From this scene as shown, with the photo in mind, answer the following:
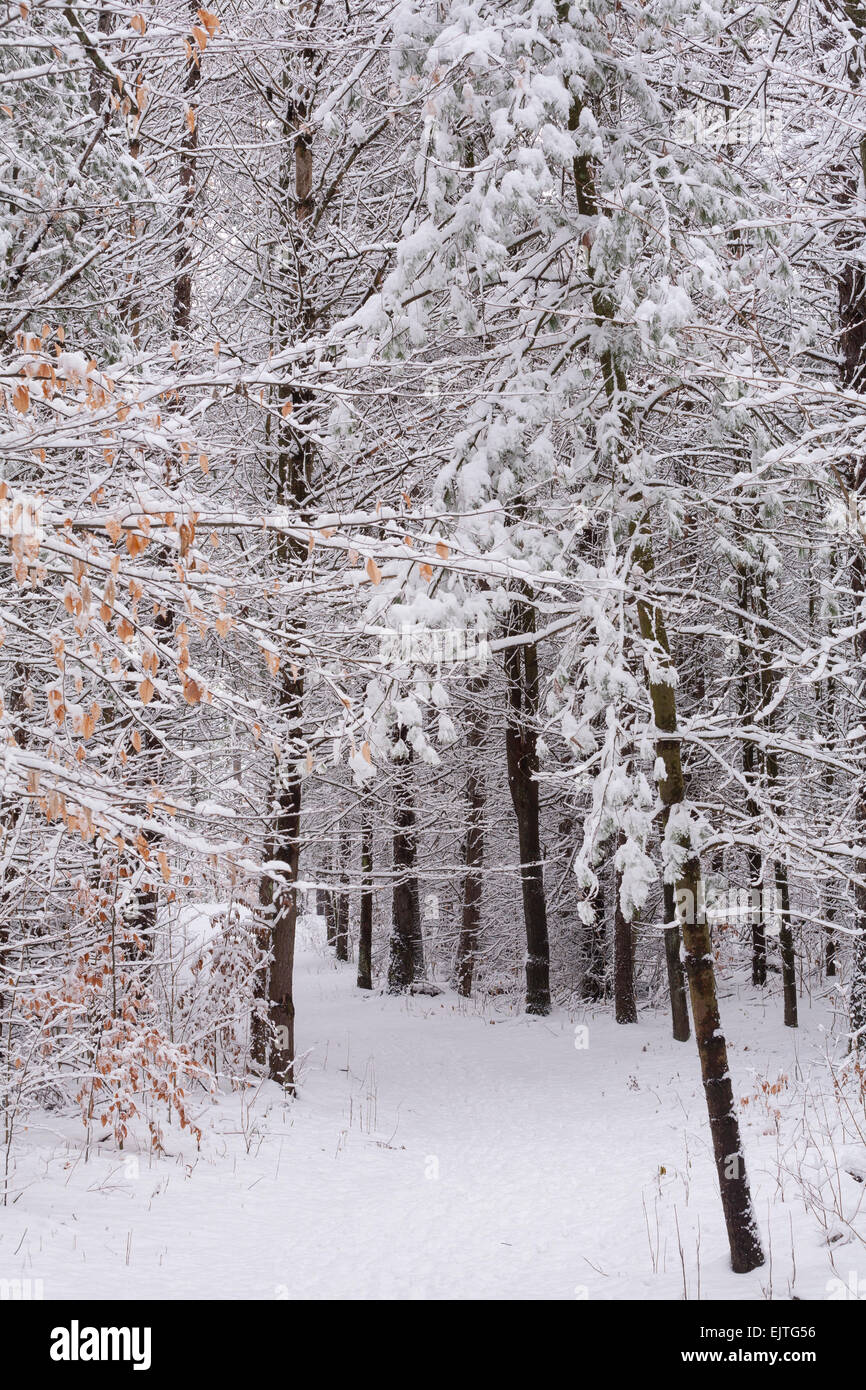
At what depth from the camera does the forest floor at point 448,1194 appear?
5.29 m

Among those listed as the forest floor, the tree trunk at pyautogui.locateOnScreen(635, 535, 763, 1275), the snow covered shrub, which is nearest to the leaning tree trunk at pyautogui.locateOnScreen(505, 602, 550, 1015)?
the forest floor

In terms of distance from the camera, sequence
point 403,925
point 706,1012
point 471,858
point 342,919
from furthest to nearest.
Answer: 1. point 342,919
2. point 471,858
3. point 403,925
4. point 706,1012

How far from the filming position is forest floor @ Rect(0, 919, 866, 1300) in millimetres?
5285

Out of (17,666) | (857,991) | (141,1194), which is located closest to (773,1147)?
(857,991)

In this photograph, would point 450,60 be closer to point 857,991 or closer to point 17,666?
point 17,666

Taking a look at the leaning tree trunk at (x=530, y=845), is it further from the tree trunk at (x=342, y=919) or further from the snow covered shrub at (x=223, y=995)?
the tree trunk at (x=342, y=919)

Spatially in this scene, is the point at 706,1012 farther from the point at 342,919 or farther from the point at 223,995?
the point at 342,919

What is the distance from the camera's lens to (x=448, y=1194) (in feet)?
24.9

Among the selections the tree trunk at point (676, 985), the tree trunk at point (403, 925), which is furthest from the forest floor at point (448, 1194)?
the tree trunk at point (403, 925)

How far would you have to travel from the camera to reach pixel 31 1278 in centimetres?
477

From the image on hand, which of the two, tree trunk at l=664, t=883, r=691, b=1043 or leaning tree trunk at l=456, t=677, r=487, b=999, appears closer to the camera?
tree trunk at l=664, t=883, r=691, b=1043

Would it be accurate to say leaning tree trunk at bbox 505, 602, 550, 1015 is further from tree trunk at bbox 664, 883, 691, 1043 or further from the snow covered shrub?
the snow covered shrub

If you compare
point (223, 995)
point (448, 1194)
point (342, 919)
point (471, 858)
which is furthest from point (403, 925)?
point (448, 1194)
